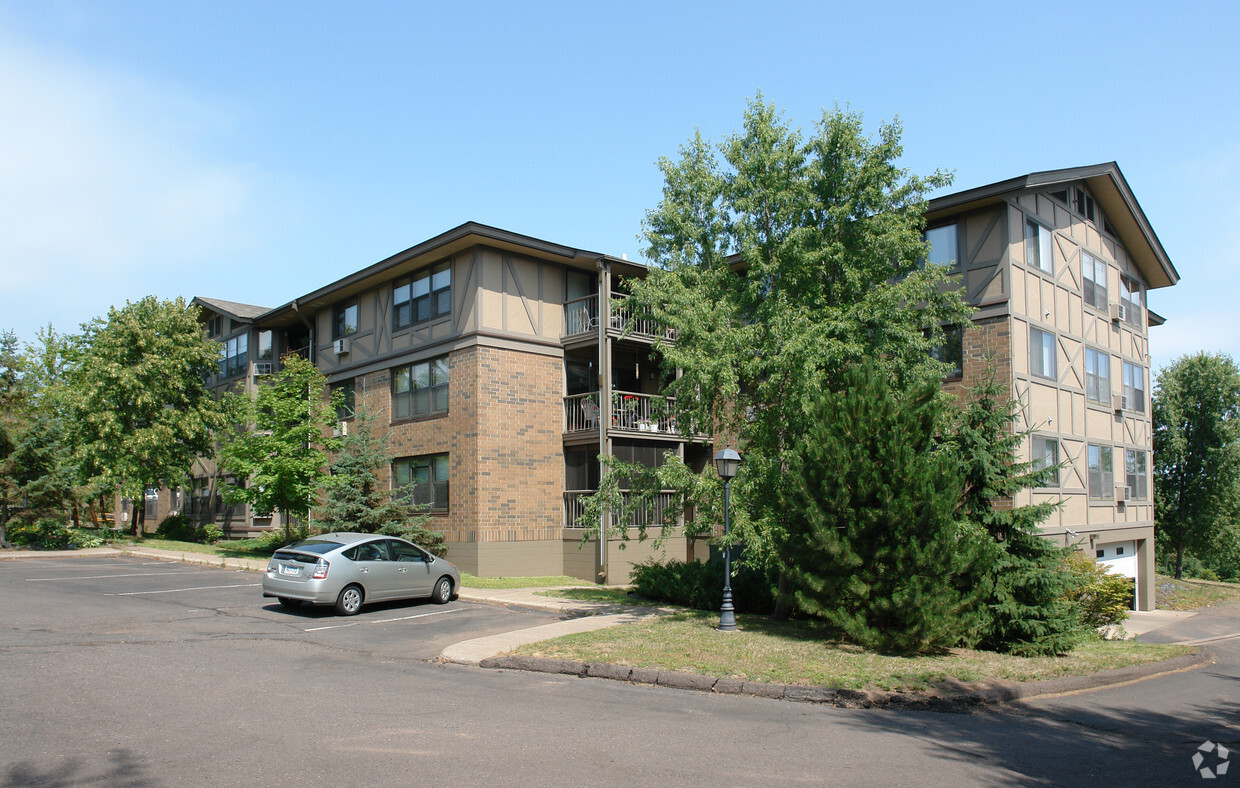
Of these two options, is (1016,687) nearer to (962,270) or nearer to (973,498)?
(973,498)

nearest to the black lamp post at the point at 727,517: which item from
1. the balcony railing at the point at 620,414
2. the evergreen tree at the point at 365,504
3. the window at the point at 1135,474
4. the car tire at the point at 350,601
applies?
the car tire at the point at 350,601

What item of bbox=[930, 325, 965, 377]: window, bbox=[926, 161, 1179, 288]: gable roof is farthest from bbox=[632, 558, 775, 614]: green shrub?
bbox=[926, 161, 1179, 288]: gable roof

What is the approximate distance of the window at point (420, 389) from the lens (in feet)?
80.5

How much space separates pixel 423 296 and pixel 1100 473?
65.7ft

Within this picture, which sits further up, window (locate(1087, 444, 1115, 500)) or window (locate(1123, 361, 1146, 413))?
window (locate(1123, 361, 1146, 413))

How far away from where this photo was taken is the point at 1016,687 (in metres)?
9.71

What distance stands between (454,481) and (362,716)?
15826 millimetres

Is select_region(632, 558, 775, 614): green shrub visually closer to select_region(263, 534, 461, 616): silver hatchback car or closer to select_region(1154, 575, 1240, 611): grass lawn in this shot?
select_region(263, 534, 461, 616): silver hatchback car

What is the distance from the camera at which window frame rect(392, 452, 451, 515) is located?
24.0m

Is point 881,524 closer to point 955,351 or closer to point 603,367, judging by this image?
point 955,351

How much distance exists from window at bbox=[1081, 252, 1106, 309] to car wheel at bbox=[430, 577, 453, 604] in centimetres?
1881

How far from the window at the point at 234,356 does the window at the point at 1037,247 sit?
29264 millimetres

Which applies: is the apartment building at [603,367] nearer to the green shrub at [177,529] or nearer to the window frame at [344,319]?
the window frame at [344,319]

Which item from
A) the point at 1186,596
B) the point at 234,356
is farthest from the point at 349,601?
the point at 1186,596
